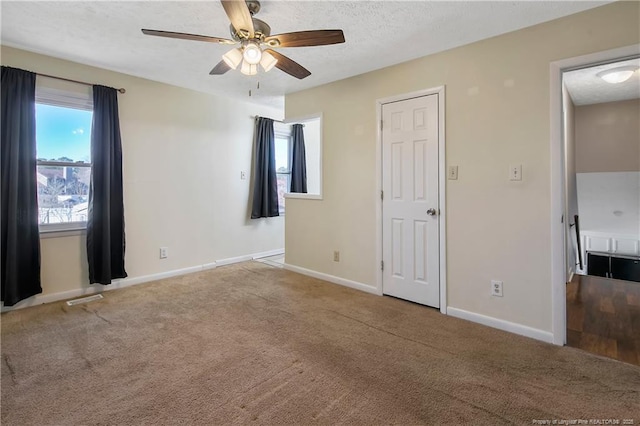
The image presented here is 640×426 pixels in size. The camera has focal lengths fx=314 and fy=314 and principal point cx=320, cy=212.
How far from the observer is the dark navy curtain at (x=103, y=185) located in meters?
3.35

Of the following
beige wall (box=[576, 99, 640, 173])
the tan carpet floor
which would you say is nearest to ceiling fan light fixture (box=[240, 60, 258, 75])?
the tan carpet floor

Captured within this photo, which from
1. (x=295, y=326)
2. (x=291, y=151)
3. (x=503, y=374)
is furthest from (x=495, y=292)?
(x=291, y=151)

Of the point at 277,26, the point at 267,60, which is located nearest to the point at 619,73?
the point at 277,26

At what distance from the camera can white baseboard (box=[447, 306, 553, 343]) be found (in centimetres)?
242

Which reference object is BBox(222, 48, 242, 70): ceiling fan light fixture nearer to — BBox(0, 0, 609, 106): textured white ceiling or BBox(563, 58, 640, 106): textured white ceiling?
BBox(0, 0, 609, 106): textured white ceiling

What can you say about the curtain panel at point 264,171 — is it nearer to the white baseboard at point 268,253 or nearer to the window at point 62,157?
the white baseboard at point 268,253

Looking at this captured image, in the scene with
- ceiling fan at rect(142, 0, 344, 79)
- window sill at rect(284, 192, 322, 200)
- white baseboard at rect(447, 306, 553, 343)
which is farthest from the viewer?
window sill at rect(284, 192, 322, 200)

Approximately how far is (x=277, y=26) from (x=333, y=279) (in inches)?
108

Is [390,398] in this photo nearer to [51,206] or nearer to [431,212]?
[431,212]

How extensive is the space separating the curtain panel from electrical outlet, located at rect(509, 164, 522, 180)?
11.5ft

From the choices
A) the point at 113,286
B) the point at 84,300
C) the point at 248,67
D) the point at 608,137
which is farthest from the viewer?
the point at 608,137

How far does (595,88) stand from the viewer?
3.91 meters

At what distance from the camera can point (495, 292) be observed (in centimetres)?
266

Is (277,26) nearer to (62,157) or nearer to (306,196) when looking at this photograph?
(306,196)
